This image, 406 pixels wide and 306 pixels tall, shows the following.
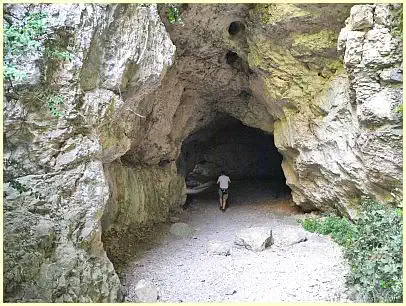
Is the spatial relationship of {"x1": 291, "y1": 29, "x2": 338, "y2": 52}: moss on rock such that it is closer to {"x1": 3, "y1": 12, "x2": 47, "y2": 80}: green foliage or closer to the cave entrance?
{"x1": 3, "y1": 12, "x2": 47, "y2": 80}: green foliage

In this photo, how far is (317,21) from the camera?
8.13 m

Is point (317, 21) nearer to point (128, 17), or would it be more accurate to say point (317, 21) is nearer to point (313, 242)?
point (128, 17)

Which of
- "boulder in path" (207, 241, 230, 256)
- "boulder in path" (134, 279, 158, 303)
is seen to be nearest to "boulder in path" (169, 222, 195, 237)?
"boulder in path" (207, 241, 230, 256)

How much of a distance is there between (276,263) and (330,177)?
10.1 ft

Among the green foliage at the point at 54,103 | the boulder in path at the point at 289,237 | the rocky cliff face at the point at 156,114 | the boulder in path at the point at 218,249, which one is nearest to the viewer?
the rocky cliff face at the point at 156,114

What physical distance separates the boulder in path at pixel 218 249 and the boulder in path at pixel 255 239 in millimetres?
377

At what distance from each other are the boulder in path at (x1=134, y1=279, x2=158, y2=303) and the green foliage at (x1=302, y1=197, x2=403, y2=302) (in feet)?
10.2

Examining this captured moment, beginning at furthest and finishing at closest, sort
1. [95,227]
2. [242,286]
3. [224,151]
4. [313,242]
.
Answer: [224,151], [313,242], [242,286], [95,227]

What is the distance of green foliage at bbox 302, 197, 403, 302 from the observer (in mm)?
4801

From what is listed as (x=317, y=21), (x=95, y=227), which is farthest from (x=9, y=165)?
(x=317, y=21)

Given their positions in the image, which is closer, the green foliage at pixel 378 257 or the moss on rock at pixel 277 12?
the green foliage at pixel 378 257

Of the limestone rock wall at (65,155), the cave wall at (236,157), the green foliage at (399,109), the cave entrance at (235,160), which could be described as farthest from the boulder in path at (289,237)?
the cave wall at (236,157)

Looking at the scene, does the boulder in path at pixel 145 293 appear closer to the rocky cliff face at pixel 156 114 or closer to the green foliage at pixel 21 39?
the rocky cliff face at pixel 156 114

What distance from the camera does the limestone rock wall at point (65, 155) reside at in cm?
477
